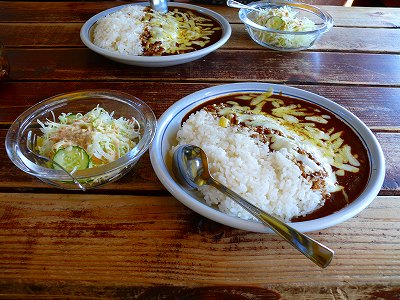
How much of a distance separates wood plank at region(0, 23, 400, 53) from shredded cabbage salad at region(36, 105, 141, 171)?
77 centimetres

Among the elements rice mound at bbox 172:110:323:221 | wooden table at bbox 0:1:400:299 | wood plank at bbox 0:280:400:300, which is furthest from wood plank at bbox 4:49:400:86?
wood plank at bbox 0:280:400:300

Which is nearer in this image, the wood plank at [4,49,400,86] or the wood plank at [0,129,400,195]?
the wood plank at [0,129,400,195]

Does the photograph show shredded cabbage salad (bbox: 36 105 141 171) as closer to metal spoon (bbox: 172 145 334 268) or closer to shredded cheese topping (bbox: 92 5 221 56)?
metal spoon (bbox: 172 145 334 268)

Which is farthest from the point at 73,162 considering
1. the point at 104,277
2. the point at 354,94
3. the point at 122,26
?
the point at 354,94

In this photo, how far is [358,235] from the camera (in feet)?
2.90

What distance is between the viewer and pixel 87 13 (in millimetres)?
1994

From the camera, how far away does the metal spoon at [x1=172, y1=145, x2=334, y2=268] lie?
0.73m

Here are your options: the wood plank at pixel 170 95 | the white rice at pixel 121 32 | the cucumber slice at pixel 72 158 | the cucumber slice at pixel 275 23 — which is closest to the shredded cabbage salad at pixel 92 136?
the cucumber slice at pixel 72 158

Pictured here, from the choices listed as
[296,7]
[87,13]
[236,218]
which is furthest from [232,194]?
[87,13]

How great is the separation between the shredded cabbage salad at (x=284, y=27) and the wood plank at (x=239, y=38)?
7cm

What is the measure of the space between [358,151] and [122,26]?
3.50ft

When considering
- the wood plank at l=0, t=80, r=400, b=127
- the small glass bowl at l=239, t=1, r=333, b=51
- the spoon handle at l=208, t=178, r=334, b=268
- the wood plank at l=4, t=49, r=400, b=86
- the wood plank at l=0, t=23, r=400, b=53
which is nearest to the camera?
the spoon handle at l=208, t=178, r=334, b=268

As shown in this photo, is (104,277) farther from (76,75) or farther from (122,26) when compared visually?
(122,26)

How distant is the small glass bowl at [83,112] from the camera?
0.87 m
